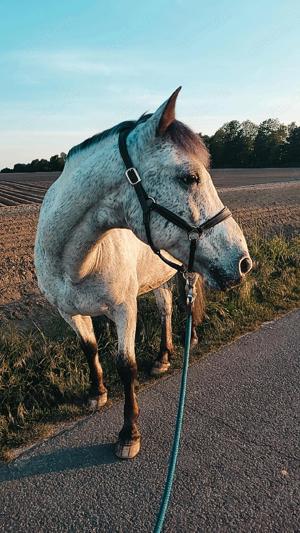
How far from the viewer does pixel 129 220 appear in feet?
7.45

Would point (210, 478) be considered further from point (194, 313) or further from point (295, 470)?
point (194, 313)

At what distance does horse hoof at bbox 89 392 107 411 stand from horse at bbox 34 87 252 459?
0.51 meters

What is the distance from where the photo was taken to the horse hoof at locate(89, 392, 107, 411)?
3.46 meters

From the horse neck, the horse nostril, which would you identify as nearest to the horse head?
the horse nostril

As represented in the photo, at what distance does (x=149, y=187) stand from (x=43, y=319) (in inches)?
136

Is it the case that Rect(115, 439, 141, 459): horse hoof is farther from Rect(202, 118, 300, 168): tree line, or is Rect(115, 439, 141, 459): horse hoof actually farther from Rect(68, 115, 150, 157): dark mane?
Rect(202, 118, 300, 168): tree line

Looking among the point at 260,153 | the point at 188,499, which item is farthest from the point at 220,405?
the point at 260,153

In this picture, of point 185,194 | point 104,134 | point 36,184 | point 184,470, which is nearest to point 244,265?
point 185,194

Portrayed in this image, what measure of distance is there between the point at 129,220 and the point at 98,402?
188 cm

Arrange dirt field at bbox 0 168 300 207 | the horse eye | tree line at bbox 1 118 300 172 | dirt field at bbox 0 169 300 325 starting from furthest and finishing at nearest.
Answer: tree line at bbox 1 118 300 172 < dirt field at bbox 0 168 300 207 < dirt field at bbox 0 169 300 325 < the horse eye

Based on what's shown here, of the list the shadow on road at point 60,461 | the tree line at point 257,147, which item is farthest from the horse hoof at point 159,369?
the tree line at point 257,147

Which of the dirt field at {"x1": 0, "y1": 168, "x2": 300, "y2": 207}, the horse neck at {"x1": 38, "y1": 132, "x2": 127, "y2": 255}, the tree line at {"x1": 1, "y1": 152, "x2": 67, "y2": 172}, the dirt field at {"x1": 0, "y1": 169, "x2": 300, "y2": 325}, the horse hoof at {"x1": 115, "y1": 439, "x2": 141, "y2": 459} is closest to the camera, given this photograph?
the horse neck at {"x1": 38, "y1": 132, "x2": 127, "y2": 255}

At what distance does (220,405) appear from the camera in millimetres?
3484

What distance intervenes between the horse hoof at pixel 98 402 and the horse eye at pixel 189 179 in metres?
2.17
